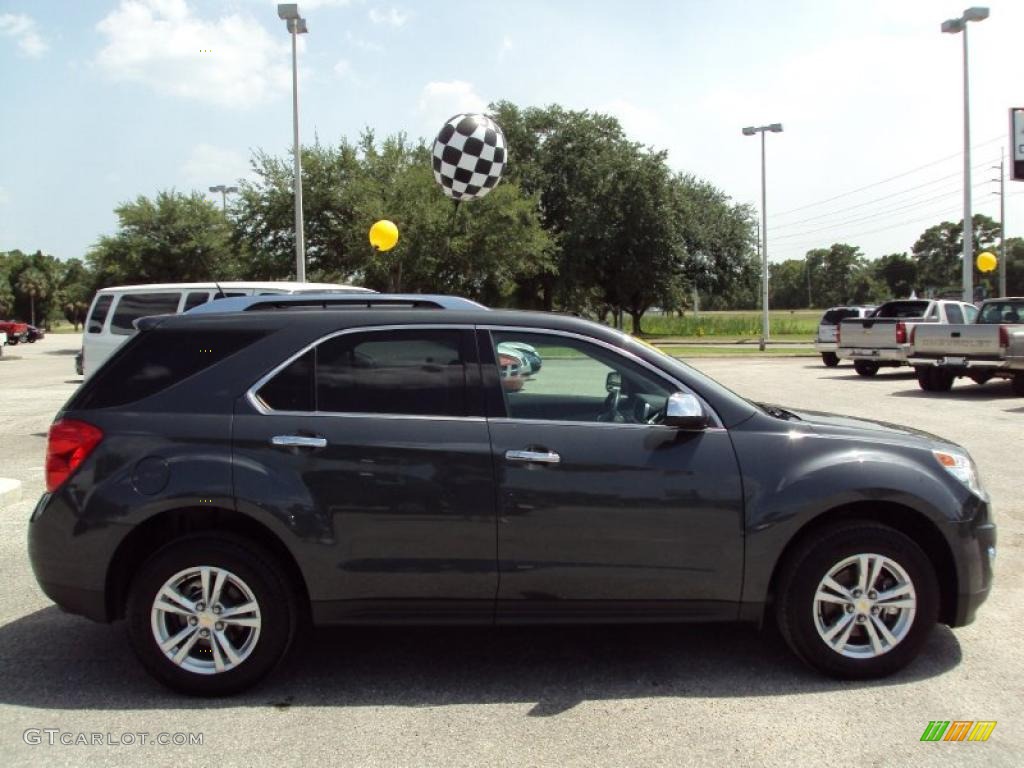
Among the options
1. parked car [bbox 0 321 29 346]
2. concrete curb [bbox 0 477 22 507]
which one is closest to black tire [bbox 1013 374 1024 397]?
concrete curb [bbox 0 477 22 507]

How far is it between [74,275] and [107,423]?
348 feet

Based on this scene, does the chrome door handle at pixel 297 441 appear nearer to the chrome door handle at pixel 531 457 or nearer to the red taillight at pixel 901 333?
the chrome door handle at pixel 531 457

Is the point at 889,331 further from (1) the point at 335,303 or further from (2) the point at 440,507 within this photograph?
(2) the point at 440,507

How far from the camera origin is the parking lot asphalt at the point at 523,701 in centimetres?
327

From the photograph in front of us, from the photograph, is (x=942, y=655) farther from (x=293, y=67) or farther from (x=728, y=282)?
(x=728, y=282)

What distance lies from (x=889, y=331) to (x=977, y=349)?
4639mm

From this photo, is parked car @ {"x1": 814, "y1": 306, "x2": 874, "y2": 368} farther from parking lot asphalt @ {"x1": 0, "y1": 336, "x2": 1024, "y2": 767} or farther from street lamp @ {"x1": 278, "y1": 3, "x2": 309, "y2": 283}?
parking lot asphalt @ {"x1": 0, "y1": 336, "x2": 1024, "y2": 767}

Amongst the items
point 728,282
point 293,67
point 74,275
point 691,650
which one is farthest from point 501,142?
point 74,275

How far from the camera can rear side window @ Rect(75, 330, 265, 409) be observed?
12.8ft

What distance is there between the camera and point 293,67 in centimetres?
2084

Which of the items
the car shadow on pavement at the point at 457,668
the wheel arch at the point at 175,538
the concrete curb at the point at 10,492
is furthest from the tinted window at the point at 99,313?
the wheel arch at the point at 175,538

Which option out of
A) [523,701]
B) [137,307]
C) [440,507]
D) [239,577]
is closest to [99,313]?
[137,307]

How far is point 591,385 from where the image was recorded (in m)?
4.11

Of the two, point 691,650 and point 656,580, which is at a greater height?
point 656,580
